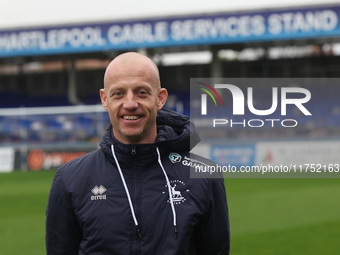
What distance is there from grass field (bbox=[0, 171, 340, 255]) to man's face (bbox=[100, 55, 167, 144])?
4.28 meters

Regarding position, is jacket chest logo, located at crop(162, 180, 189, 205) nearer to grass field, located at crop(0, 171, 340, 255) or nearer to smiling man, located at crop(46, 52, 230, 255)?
smiling man, located at crop(46, 52, 230, 255)

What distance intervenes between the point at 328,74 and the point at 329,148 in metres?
9.09

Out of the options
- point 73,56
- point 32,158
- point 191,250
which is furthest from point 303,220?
point 73,56

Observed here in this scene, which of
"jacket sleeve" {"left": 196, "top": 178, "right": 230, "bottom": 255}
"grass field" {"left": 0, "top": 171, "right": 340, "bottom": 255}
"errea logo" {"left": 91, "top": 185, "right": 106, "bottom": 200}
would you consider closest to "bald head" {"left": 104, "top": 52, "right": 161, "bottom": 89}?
"errea logo" {"left": 91, "top": 185, "right": 106, "bottom": 200}

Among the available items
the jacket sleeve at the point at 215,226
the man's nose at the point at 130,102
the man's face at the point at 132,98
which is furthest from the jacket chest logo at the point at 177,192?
the man's nose at the point at 130,102

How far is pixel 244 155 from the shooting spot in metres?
19.0

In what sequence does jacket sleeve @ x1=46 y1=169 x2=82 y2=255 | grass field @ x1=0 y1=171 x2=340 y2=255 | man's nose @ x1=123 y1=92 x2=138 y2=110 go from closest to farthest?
man's nose @ x1=123 y1=92 x2=138 y2=110 → jacket sleeve @ x1=46 y1=169 x2=82 y2=255 → grass field @ x1=0 y1=171 x2=340 y2=255

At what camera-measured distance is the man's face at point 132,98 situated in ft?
6.46

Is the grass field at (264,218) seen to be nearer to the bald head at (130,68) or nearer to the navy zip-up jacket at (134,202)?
the navy zip-up jacket at (134,202)

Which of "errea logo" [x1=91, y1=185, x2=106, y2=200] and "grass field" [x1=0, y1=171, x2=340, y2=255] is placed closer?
"errea logo" [x1=91, y1=185, x2=106, y2=200]

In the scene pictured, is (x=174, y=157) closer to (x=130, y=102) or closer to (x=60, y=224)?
(x=130, y=102)

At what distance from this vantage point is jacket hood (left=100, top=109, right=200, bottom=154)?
210cm

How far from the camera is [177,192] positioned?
2.05m

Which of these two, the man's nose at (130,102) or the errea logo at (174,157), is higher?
the man's nose at (130,102)
